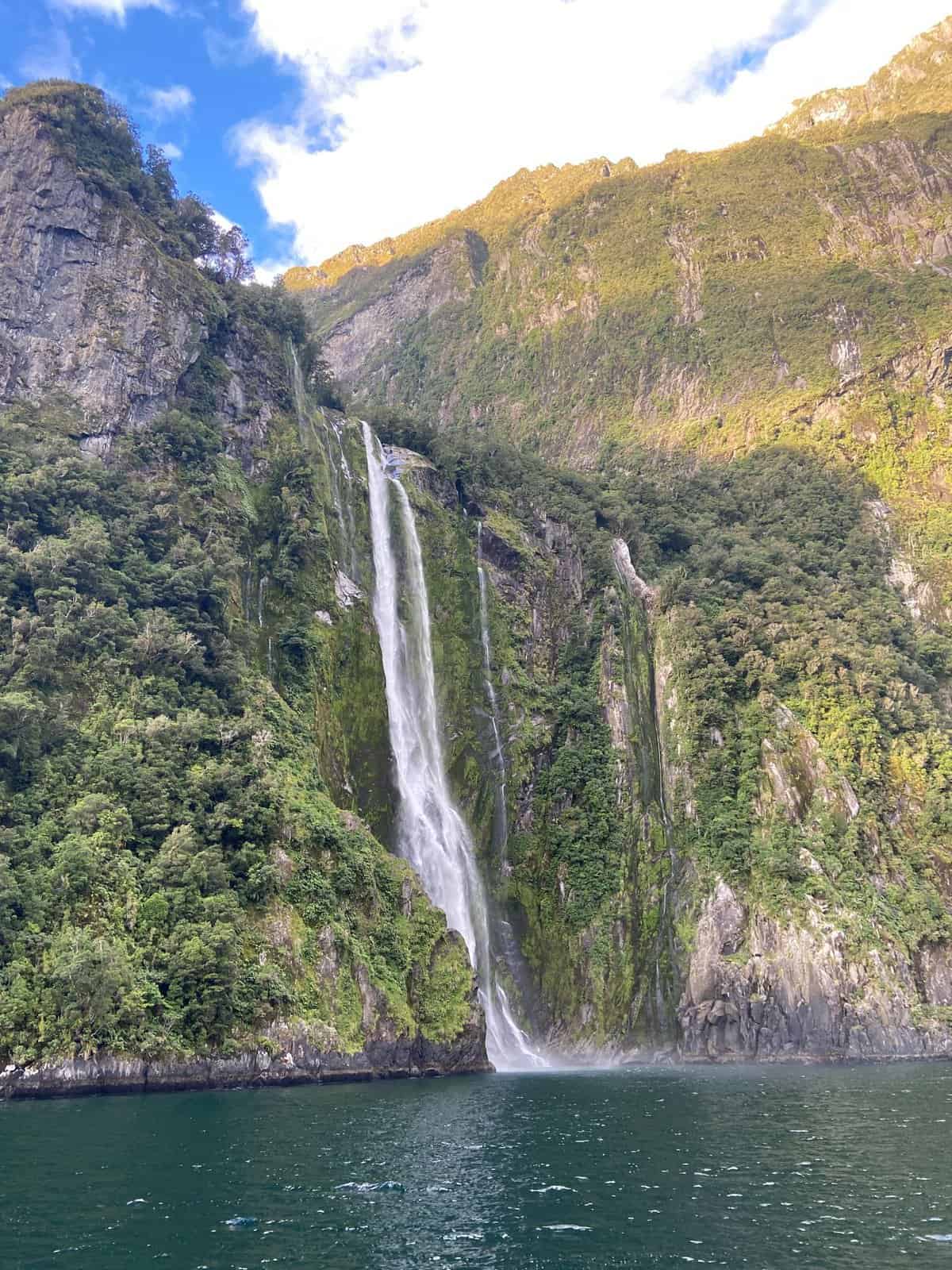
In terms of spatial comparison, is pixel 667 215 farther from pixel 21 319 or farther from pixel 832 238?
pixel 21 319

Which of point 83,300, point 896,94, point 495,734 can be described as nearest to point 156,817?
point 495,734

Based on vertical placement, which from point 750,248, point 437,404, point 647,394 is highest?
point 750,248

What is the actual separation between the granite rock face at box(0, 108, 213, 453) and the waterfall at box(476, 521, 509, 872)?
865 inches

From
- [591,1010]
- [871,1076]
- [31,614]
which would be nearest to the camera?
[871,1076]

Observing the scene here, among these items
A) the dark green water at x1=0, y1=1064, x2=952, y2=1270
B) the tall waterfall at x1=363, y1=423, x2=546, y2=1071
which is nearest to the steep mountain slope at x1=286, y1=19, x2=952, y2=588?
the tall waterfall at x1=363, y1=423, x2=546, y2=1071

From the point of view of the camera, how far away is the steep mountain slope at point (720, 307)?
90.7m

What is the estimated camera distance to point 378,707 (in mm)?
52094

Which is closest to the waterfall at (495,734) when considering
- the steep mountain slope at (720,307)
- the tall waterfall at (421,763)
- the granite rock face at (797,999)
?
the tall waterfall at (421,763)

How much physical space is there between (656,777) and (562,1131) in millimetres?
33274

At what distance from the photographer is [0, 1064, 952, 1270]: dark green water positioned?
14.5m

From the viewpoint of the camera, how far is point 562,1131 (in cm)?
2406

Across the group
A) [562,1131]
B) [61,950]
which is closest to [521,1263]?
[562,1131]

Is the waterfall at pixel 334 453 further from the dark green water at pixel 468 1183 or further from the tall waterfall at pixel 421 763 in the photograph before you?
the dark green water at pixel 468 1183

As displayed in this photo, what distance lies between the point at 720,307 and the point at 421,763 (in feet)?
242
